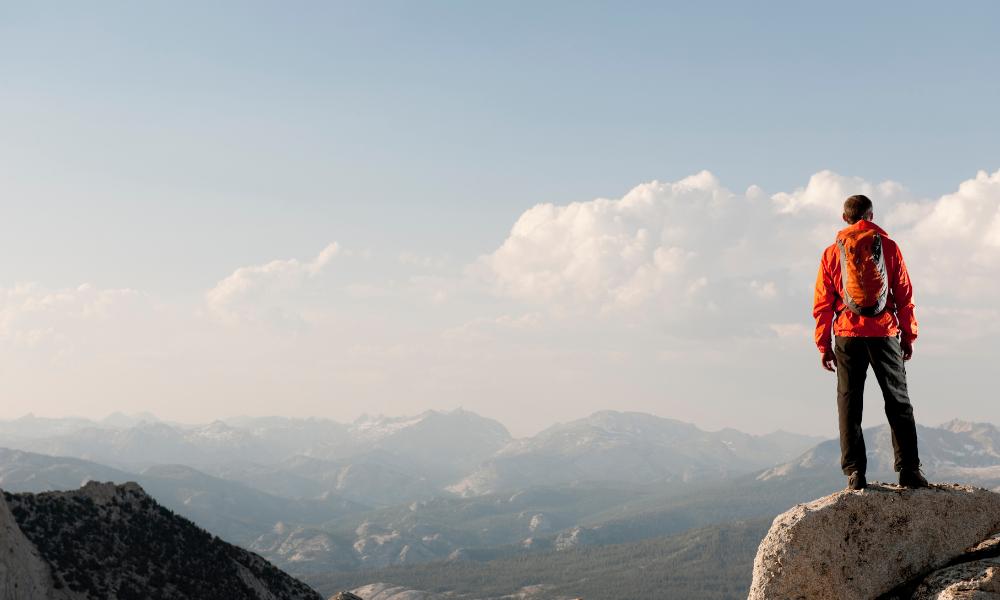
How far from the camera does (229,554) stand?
106875 millimetres

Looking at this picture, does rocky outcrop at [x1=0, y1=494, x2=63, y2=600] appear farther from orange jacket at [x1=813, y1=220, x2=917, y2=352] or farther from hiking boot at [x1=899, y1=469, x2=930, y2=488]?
hiking boot at [x1=899, y1=469, x2=930, y2=488]

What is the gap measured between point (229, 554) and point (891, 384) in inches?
4243

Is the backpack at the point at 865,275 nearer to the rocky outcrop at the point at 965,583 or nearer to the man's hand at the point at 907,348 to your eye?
the man's hand at the point at 907,348

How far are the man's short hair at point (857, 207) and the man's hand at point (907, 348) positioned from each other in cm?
230

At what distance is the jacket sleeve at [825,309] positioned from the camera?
14195 mm

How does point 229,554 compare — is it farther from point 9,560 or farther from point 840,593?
point 840,593

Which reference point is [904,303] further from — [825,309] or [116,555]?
→ [116,555]

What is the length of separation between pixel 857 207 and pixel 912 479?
4.80m

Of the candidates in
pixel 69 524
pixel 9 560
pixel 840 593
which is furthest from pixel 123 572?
pixel 840 593

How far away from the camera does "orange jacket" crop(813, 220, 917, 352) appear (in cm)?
1355

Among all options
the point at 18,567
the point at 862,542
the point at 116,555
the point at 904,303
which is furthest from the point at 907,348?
the point at 116,555

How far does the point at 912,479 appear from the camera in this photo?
1355cm

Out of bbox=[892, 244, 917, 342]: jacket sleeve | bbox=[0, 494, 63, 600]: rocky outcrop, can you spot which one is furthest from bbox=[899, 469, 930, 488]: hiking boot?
bbox=[0, 494, 63, 600]: rocky outcrop

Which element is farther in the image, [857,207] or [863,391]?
[857,207]
